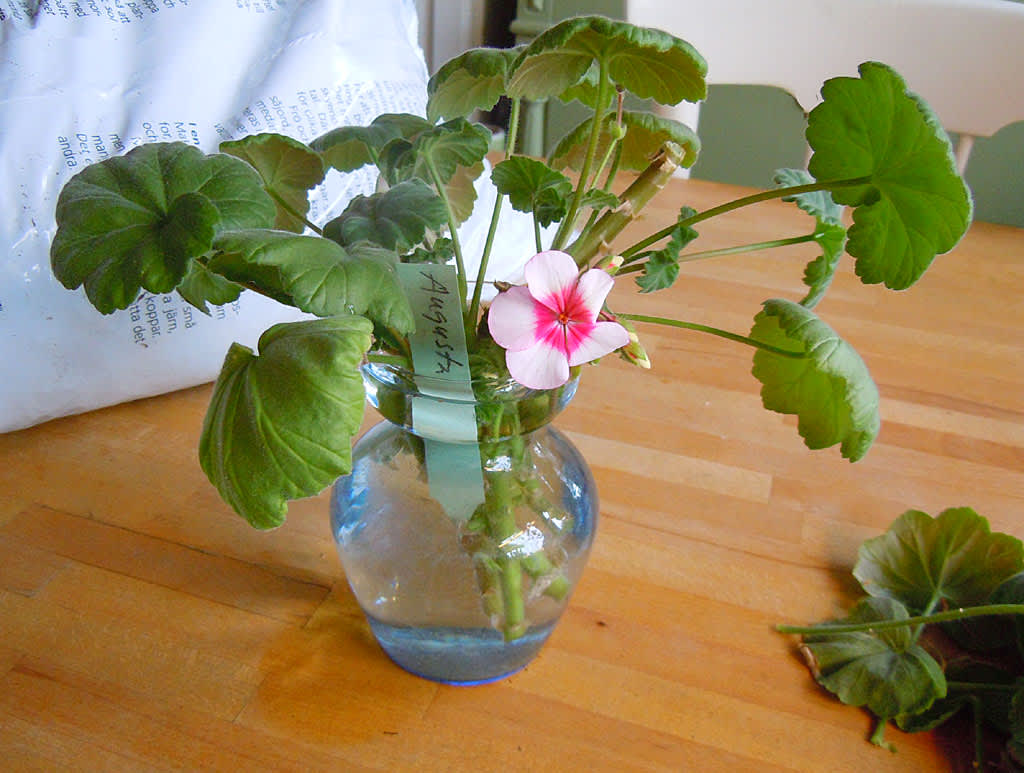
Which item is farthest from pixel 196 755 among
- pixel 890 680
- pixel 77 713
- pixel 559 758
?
pixel 890 680

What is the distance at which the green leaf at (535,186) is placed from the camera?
14.5 inches

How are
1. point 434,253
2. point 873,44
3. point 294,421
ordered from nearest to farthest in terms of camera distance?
point 294,421 → point 434,253 → point 873,44

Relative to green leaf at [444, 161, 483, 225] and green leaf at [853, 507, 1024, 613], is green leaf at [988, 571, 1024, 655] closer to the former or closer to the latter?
green leaf at [853, 507, 1024, 613]

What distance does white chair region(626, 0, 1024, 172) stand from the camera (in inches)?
42.9

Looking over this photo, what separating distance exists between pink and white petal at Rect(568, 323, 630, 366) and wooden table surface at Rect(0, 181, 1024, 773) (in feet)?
0.72

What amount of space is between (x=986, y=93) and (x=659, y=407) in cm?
75

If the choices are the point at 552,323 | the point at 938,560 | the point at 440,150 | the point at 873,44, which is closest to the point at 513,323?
the point at 552,323

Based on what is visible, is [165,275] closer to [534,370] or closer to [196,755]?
[534,370]

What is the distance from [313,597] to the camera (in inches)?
20.5

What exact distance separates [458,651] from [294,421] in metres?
0.20

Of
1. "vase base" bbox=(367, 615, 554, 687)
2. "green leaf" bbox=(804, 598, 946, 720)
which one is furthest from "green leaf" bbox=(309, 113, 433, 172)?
"green leaf" bbox=(804, 598, 946, 720)

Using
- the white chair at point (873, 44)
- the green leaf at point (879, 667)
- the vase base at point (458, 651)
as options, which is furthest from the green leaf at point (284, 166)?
the white chair at point (873, 44)

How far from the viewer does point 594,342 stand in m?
0.33

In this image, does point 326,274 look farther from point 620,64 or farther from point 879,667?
point 879,667
